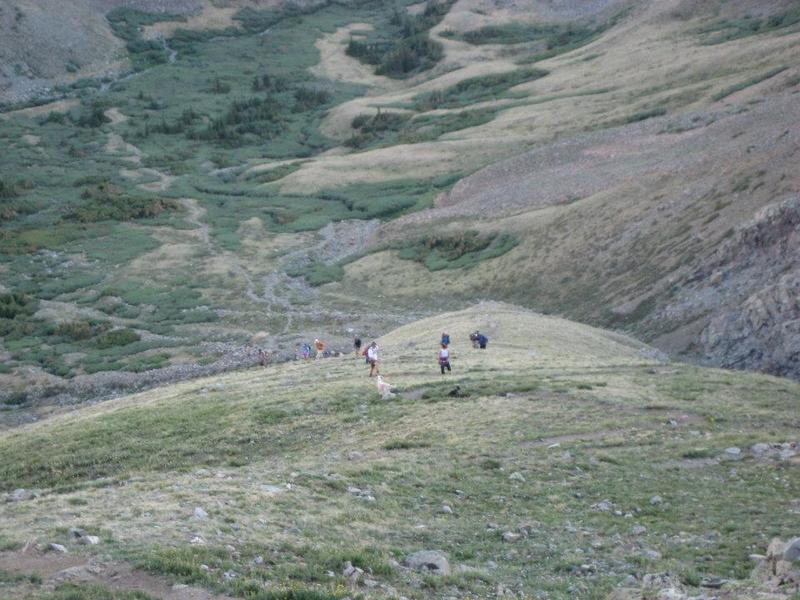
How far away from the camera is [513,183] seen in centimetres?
8675

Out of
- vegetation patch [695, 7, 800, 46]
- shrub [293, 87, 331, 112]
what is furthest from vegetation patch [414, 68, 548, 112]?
vegetation patch [695, 7, 800, 46]

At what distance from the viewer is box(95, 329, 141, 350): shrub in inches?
2473

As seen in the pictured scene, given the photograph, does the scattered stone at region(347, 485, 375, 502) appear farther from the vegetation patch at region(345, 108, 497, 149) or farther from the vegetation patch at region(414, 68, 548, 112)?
the vegetation patch at region(414, 68, 548, 112)

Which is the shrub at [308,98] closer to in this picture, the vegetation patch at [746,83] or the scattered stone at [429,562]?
the vegetation patch at [746,83]

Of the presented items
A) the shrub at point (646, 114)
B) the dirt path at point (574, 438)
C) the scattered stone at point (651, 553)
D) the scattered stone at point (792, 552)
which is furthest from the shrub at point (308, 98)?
the scattered stone at point (792, 552)

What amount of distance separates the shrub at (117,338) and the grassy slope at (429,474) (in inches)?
1044

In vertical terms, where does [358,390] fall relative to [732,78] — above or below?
below

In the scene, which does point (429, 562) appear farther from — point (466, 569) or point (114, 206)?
point (114, 206)

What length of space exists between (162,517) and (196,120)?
130901 mm

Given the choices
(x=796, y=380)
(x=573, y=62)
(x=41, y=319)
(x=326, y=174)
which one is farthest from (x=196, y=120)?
(x=796, y=380)

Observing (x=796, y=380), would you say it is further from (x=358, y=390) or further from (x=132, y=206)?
(x=132, y=206)

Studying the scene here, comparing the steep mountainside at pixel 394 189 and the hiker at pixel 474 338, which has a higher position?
the steep mountainside at pixel 394 189

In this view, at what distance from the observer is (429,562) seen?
50.4ft

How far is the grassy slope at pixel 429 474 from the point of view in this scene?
50.5 feet
